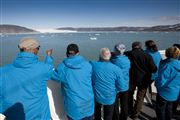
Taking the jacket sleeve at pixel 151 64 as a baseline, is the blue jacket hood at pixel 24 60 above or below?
above

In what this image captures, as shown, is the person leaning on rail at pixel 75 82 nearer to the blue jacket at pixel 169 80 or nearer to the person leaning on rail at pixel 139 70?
the blue jacket at pixel 169 80

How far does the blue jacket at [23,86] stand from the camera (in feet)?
6.57

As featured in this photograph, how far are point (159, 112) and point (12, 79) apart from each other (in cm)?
219

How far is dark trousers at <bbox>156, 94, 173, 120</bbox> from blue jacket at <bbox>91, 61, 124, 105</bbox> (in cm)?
73

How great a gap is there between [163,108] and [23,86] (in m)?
2.07

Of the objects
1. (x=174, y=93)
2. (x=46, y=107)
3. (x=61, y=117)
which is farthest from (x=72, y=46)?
(x=174, y=93)

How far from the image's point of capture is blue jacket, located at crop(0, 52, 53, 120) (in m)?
2.00

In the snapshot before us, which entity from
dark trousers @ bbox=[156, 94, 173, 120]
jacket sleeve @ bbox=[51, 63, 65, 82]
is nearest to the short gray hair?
jacket sleeve @ bbox=[51, 63, 65, 82]

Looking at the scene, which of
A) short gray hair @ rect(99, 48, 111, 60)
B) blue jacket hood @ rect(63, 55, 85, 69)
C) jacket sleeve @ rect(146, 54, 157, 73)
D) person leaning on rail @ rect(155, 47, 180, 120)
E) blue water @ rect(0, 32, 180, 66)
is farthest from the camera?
blue water @ rect(0, 32, 180, 66)

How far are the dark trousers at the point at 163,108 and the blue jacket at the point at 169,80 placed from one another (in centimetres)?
8

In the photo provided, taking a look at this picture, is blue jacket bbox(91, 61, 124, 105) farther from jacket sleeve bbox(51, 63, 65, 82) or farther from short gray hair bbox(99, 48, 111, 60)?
jacket sleeve bbox(51, 63, 65, 82)

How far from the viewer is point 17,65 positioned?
202 cm

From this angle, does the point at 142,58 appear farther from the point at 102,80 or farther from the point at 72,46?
the point at 72,46

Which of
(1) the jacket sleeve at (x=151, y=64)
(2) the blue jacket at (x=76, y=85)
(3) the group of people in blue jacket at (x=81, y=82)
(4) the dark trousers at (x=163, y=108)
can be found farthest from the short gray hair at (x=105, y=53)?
(4) the dark trousers at (x=163, y=108)
